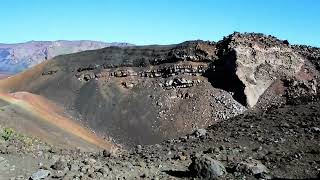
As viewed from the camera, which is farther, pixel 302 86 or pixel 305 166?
pixel 302 86

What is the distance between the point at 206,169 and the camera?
10.6 meters

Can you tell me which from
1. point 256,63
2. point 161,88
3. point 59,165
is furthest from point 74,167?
point 256,63

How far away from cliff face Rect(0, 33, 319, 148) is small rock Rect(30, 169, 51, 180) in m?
28.1

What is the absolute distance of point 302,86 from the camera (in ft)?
132

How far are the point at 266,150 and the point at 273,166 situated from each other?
1504 millimetres

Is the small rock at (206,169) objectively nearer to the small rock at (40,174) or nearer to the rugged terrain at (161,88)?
the small rock at (40,174)

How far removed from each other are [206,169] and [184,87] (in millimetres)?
34085

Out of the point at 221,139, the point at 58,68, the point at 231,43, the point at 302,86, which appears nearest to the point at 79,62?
the point at 58,68

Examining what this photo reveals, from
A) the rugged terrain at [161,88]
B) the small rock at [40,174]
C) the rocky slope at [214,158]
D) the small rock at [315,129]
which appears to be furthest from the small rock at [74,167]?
the rugged terrain at [161,88]

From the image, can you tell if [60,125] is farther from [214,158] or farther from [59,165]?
[214,158]

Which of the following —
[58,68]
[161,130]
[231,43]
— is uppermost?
[231,43]

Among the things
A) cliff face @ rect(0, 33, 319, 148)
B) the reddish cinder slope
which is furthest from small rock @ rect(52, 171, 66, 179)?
cliff face @ rect(0, 33, 319, 148)

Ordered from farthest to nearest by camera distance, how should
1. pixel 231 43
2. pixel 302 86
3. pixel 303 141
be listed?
pixel 231 43 → pixel 302 86 → pixel 303 141

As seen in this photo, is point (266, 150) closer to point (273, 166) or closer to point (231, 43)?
point (273, 166)
